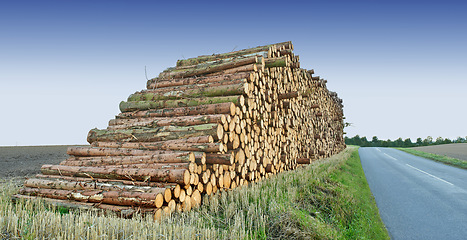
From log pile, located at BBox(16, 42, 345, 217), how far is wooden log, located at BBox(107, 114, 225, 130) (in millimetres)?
24

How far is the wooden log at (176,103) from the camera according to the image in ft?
20.6

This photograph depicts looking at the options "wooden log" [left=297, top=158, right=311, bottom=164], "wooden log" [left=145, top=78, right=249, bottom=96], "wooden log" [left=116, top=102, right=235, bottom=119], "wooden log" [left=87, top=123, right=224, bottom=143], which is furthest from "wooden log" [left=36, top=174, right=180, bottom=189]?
"wooden log" [left=297, top=158, right=311, bottom=164]

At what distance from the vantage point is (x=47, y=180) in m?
5.46

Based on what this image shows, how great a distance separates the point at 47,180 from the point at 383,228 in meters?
7.15

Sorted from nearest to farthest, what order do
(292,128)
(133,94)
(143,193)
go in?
(143,193) < (133,94) < (292,128)

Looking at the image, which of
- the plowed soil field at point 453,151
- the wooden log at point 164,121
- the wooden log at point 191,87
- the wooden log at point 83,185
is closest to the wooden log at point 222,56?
the wooden log at point 191,87

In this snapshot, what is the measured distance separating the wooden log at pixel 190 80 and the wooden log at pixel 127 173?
3.32 m

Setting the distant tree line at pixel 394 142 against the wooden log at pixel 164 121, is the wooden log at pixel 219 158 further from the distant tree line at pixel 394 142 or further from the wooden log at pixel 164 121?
the distant tree line at pixel 394 142

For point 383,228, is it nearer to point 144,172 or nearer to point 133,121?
point 144,172

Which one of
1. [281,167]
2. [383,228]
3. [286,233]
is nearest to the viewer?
[286,233]

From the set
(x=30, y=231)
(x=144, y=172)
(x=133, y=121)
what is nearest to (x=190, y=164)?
(x=144, y=172)

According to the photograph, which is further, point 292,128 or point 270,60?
point 292,128

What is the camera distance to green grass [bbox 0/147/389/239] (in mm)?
2996

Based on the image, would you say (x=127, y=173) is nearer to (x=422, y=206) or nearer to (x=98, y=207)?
(x=98, y=207)
